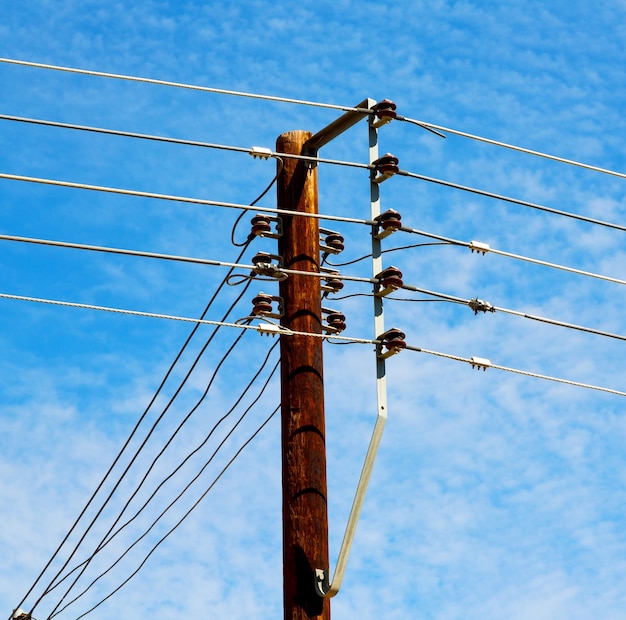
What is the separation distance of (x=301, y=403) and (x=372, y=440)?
650 mm

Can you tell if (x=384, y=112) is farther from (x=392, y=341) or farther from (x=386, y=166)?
(x=392, y=341)

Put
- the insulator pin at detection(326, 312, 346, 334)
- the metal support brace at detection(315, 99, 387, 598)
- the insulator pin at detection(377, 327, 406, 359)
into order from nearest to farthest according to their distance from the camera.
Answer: the metal support brace at detection(315, 99, 387, 598), the insulator pin at detection(377, 327, 406, 359), the insulator pin at detection(326, 312, 346, 334)

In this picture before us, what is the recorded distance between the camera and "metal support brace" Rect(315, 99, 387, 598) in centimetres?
955

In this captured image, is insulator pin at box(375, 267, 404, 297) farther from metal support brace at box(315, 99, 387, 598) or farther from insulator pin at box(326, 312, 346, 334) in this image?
insulator pin at box(326, 312, 346, 334)

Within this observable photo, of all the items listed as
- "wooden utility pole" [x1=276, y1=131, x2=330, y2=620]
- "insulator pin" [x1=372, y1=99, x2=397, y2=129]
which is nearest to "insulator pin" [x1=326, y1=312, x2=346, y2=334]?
"wooden utility pole" [x1=276, y1=131, x2=330, y2=620]

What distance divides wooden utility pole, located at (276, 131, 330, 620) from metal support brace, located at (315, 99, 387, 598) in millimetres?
133

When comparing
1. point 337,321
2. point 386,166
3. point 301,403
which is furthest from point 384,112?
point 301,403

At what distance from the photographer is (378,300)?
34.9 ft

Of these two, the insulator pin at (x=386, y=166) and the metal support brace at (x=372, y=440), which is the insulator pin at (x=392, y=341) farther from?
the insulator pin at (x=386, y=166)

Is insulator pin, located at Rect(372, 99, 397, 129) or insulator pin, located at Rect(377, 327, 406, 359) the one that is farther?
→ insulator pin, located at Rect(372, 99, 397, 129)

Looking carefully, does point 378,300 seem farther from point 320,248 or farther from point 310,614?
point 310,614

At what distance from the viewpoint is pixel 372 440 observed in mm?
10000

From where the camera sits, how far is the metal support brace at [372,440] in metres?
9.55

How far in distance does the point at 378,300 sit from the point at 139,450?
14.9 feet
